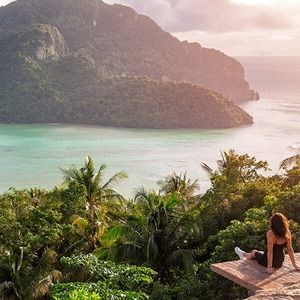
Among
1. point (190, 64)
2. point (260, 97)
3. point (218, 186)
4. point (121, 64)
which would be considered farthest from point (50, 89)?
point (218, 186)

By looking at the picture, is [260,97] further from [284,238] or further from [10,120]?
[284,238]

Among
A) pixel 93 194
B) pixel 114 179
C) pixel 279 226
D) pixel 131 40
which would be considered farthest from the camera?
pixel 131 40

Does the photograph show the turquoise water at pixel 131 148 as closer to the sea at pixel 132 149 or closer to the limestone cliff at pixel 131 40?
the sea at pixel 132 149

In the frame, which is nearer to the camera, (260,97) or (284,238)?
(284,238)

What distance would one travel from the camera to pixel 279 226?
7.02 m

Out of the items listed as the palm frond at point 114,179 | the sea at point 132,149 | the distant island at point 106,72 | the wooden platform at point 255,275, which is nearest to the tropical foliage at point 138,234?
the palm frond at point 114,179

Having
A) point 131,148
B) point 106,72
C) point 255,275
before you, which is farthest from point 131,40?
point 255,275

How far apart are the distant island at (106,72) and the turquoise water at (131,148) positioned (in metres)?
5.81

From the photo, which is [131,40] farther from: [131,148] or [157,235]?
[157,235]

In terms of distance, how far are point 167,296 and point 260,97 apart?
173 m

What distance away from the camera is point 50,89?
383 ft

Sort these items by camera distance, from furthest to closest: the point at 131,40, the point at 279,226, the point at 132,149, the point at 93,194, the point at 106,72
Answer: the point at 131,40 < the point at 106,72 < the point at 132,149 < the point at 93,194 < the point at 279,226

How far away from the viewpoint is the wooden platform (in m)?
6.58

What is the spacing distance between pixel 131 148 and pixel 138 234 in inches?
2388
